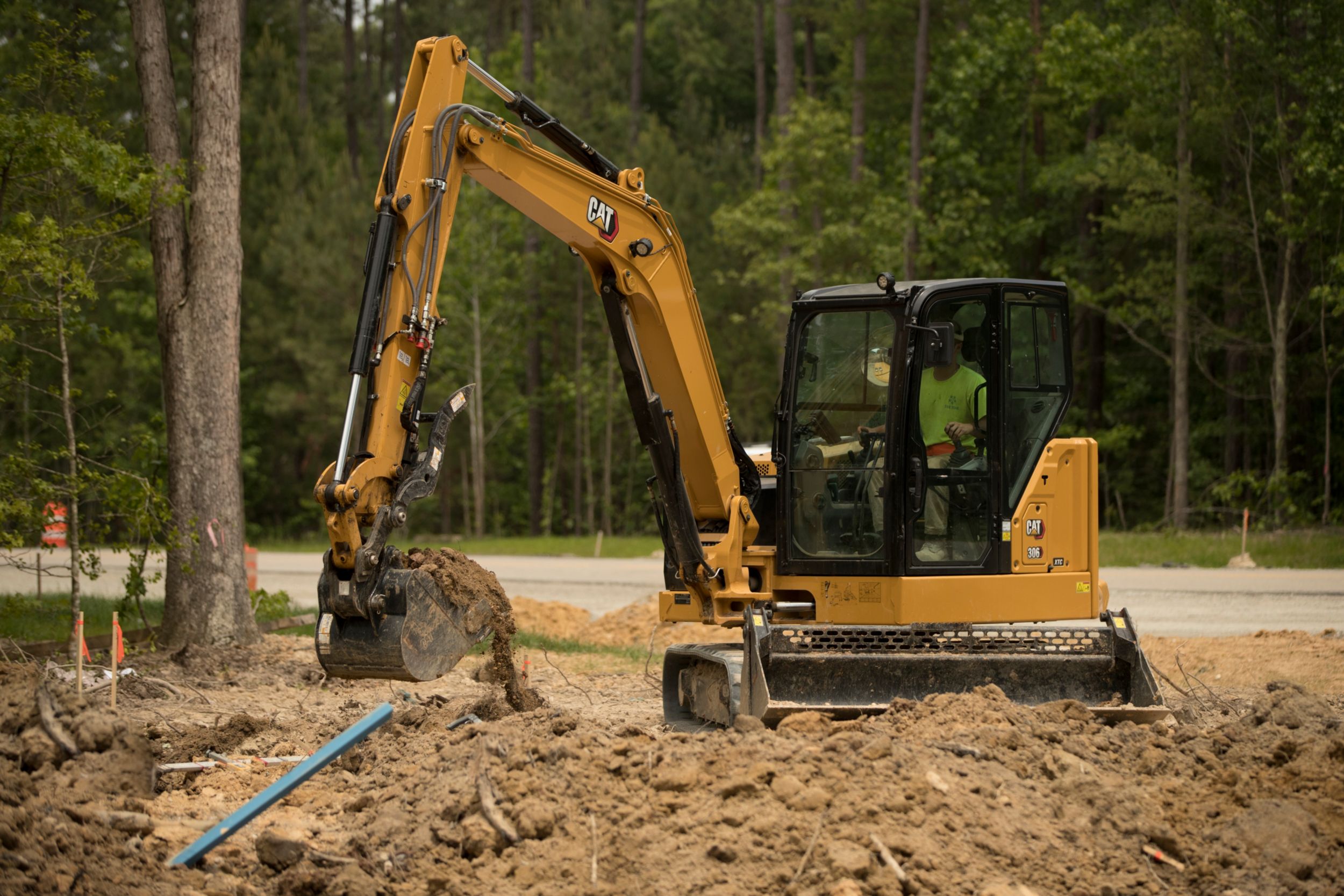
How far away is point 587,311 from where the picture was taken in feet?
117

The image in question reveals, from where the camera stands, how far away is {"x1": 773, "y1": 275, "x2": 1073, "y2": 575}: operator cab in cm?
786

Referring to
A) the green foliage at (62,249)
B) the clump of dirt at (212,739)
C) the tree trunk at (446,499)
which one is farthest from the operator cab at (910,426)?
the tree trunk at (446,499)

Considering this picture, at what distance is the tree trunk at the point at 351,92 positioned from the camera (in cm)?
4047

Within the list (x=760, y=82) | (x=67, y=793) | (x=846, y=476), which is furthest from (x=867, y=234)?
(x=67, y=793)

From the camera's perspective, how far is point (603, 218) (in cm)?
782

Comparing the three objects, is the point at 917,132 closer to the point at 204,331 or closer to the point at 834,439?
the point at 204,331

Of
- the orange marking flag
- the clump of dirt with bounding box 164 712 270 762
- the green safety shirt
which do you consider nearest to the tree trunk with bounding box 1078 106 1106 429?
the green safety shirt

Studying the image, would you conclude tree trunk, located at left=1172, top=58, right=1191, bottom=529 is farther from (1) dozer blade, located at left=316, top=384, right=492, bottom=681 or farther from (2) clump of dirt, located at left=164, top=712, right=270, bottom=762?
(1) dozer blade, located at left=316, top=384, right=492, bottom=681

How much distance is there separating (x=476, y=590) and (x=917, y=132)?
2314 centimetres

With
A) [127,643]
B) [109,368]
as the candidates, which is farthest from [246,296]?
[127,643]

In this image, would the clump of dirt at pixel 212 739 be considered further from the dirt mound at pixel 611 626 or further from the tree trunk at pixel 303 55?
the tree trunk at pixel 303 55

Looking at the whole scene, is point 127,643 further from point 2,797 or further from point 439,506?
point 439,506

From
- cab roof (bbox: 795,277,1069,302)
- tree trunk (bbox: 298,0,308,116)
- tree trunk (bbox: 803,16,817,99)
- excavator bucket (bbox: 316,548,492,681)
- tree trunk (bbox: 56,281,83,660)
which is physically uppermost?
tree trunk (bbox: 298,0,308,116)

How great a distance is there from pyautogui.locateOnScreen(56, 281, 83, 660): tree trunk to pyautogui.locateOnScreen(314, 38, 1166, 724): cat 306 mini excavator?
160 inches
